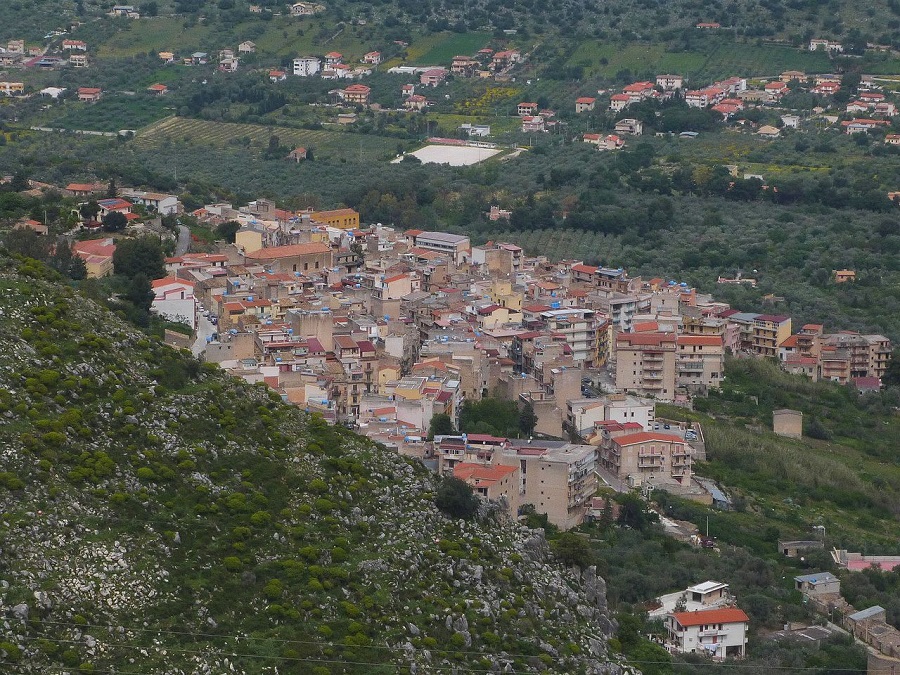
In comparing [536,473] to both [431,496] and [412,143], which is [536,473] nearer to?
[431,496]

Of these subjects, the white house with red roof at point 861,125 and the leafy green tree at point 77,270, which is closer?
the leafy green tree at point 77,270

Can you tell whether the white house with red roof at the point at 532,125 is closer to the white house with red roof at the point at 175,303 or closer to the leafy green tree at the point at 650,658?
the white house with red roof at the point at 175,303

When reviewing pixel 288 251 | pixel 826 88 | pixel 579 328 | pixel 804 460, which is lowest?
pixel 826 88

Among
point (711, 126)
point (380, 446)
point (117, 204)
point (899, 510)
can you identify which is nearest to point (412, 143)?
point (711, 126)

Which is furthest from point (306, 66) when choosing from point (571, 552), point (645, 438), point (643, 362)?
point (571, 552)

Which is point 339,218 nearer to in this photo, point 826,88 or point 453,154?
point 453,154

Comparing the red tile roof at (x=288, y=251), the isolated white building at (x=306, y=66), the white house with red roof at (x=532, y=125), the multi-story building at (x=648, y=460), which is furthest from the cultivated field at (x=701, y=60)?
the multi-story building at (x=648, y=460)
